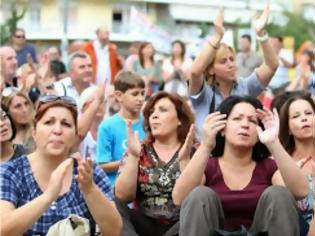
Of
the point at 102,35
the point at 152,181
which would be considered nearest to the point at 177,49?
the point at 102,35

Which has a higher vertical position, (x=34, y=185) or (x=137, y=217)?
(x=34, y=185)

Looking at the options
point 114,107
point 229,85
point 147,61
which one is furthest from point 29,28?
point 229,85

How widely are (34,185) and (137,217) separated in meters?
1.22

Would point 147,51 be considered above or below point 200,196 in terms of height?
above

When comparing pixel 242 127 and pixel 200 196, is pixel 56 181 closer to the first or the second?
pixel 200 196

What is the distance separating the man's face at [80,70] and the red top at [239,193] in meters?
3.74

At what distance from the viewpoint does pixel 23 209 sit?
4508mm

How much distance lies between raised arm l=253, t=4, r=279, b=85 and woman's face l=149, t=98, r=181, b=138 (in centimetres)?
122

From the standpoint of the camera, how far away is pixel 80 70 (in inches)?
358

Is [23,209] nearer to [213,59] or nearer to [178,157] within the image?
[178,157]

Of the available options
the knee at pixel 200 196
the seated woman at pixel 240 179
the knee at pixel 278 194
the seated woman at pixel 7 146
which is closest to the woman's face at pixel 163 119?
the seated woman at pixel 240 179

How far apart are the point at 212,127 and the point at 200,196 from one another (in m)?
0.50

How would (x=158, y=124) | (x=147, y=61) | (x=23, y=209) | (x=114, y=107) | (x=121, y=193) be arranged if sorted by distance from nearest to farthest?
(x=23, y=209) < (x=121, y=193) < (x=158, y=124) < (x=114, y=107) < (x=147, y=61)

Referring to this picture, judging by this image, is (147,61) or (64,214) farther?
(147,61)
